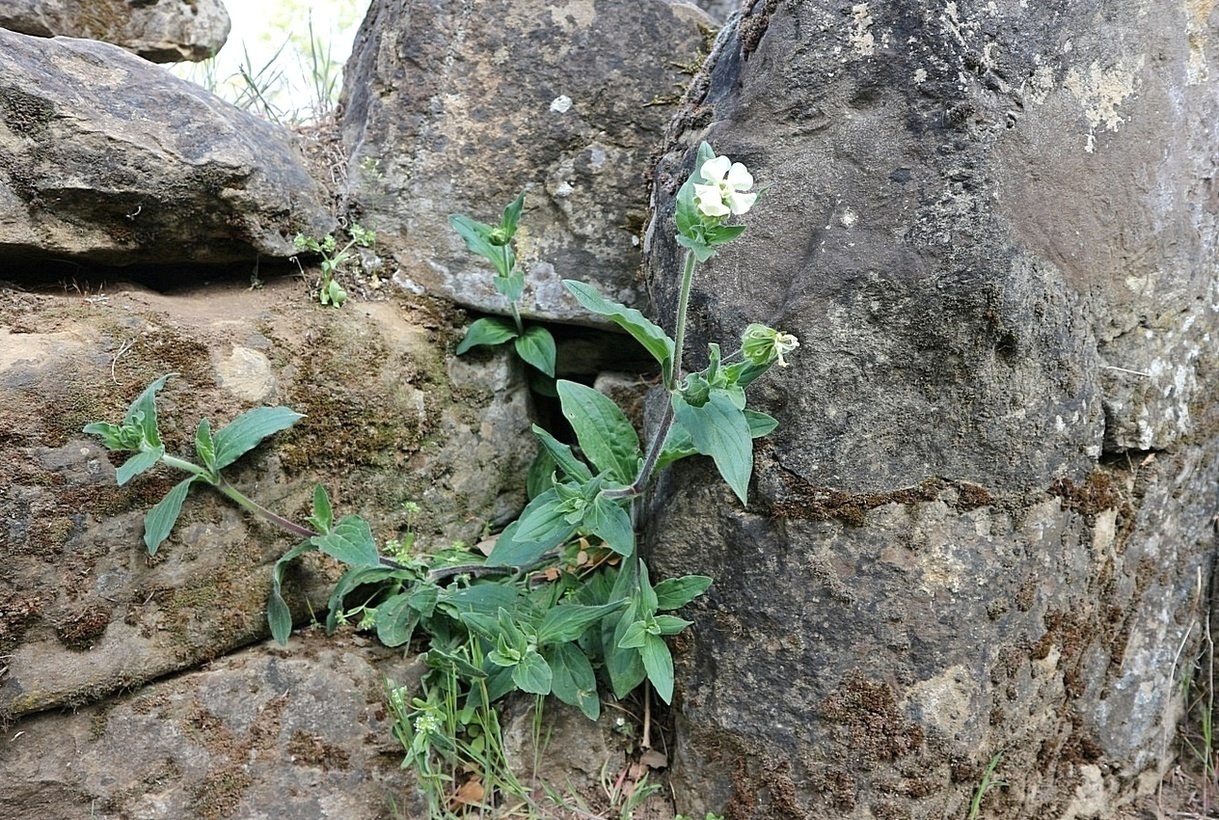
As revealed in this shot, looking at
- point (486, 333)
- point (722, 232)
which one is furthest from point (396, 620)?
point (722, 232)

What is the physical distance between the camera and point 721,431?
202 cm

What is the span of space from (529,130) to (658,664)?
1.95m

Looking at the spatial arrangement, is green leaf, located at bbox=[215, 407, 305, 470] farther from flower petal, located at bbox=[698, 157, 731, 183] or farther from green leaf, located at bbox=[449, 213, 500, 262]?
flower petal, located at bbox=[698, 157, 731, 183]

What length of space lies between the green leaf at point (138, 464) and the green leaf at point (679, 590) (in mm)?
1367

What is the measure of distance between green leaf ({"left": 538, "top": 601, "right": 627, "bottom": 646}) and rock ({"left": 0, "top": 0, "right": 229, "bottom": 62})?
8.78 ft

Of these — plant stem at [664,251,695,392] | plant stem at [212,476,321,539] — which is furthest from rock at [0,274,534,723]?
plant stem at [664,251,695,392]

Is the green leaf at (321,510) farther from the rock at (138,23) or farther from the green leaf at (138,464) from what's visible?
the rock at (138,23)

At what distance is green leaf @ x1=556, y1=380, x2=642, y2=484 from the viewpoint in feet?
7.94

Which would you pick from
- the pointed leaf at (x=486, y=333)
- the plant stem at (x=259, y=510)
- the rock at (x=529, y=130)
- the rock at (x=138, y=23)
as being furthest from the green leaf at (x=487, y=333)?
the rock at (x=138, y=23)

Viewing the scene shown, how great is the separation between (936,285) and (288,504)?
195 centimetres

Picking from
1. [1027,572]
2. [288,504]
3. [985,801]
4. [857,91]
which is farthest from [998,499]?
[288,504]

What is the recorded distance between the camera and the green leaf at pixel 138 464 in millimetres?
2191

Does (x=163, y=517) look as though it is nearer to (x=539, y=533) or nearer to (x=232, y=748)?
(x=232, y=748)

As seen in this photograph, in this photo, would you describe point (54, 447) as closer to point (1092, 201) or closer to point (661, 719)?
point (661, 719)
